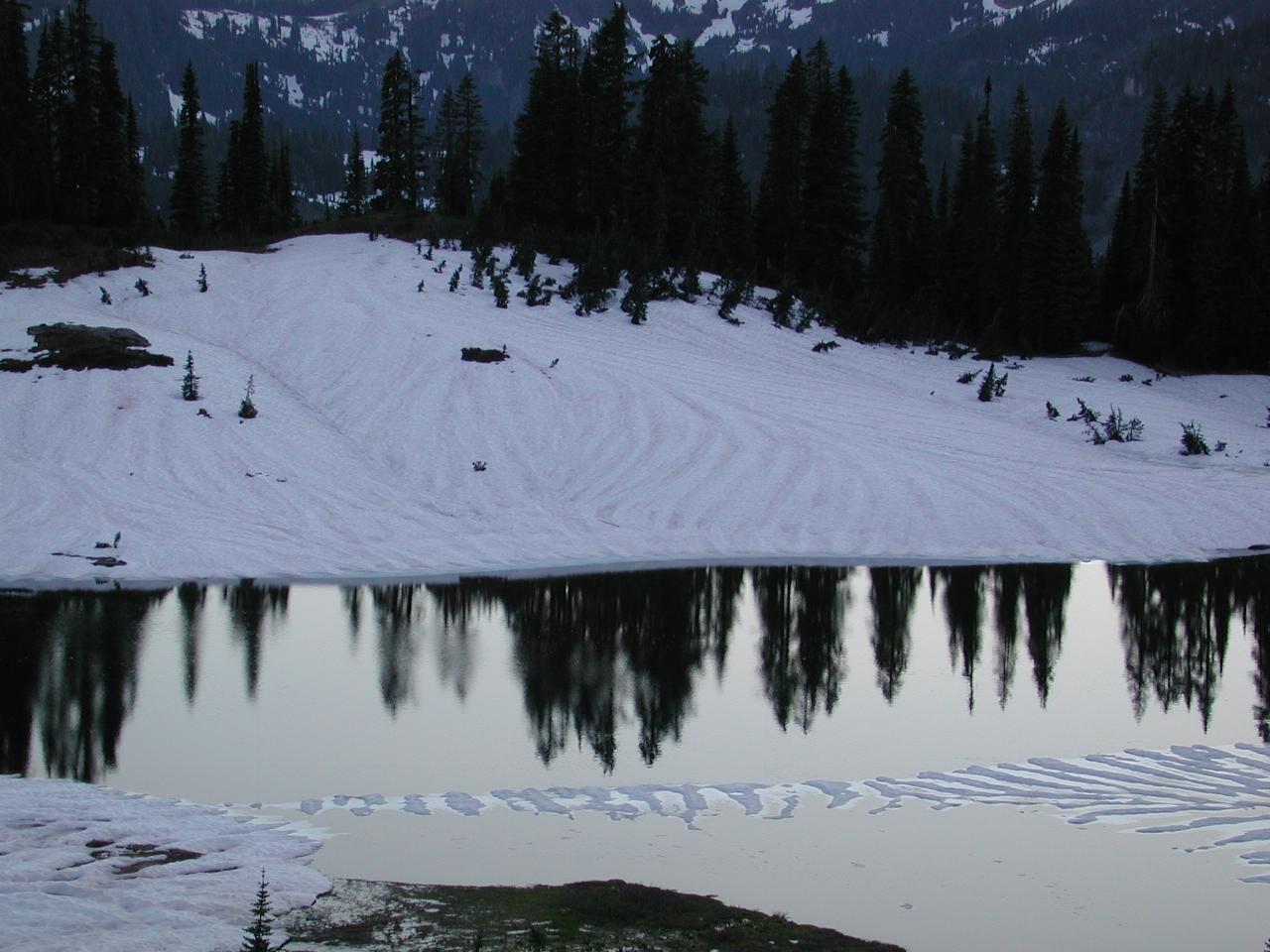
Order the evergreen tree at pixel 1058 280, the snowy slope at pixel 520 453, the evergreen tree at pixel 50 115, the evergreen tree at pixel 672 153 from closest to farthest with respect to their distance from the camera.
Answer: the snowy slope at pixel 520 453
the evergreen tree at pixel 1058 280
the evergreen tree at pixel 672 153
the evergreen tree at pixel 50 115

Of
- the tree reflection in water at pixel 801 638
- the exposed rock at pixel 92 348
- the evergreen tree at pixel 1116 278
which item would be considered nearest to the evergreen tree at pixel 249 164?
the exposed rock at pixel 92 348

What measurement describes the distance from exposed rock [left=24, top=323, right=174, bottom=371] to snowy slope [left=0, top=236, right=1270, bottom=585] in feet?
1.28

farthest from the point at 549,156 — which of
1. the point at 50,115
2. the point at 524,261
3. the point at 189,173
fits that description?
the point at 189,173

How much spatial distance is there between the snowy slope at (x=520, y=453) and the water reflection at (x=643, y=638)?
1.83m

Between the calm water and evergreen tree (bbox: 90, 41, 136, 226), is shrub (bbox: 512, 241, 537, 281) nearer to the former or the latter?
the calm water

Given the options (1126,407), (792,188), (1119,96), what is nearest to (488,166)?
(1119,96)

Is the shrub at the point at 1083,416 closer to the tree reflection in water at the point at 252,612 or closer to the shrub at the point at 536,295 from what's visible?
the shrub at the point at 536,295

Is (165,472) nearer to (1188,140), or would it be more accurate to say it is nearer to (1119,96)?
(1188,140)

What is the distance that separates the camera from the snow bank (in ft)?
20.8

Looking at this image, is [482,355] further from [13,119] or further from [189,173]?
[189,173]

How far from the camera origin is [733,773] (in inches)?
392

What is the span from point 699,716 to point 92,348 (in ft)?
65.4

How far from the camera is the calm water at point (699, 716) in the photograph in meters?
7.80

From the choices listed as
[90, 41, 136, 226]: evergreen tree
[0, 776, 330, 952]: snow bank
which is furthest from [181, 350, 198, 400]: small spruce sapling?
[90, 41, 136, 226]: evergreen tree
